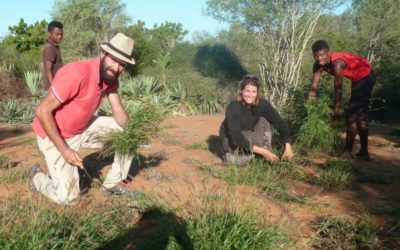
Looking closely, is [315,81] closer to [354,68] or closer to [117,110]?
[354,68]

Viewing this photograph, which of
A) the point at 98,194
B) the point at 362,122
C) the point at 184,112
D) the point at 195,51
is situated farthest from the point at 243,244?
the point at 195,51

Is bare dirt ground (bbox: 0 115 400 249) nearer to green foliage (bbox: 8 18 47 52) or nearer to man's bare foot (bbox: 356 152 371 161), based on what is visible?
man's bare foot (bbox: 356 152 371 161)

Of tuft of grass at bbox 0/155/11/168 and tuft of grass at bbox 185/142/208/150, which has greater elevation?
tuft of grass at bbox 185/142/208/150

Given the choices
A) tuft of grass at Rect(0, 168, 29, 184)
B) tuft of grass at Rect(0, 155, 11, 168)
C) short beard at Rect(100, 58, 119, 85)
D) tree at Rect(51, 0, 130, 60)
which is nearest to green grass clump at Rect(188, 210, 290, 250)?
short beard at Rect(100, 58, 119, 85)

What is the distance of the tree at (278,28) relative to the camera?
13.9m

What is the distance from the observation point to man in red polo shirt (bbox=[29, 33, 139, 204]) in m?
3.79

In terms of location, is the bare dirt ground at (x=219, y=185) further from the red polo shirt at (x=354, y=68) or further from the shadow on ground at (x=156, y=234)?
the red polo shirt at (x=354, y=68)

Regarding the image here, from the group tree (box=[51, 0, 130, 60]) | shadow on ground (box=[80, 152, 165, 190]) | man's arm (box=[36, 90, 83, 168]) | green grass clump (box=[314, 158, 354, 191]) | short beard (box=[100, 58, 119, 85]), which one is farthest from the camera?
tree (box=[51, 0, 130, 60])

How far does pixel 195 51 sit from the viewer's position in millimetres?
23078

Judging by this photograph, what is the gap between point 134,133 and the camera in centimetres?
447

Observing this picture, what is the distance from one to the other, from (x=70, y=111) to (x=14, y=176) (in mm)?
1252

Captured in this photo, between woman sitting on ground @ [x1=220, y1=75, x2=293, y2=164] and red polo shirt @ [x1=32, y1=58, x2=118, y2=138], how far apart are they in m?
1.65

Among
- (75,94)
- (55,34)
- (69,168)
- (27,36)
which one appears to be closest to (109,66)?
(75,94)

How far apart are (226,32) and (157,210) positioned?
20.1 metres
